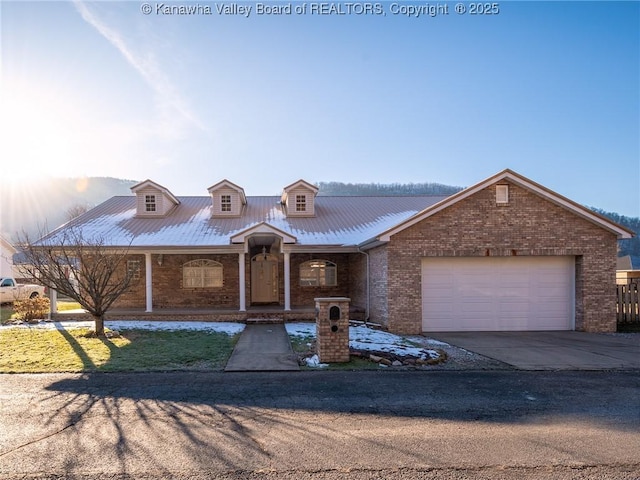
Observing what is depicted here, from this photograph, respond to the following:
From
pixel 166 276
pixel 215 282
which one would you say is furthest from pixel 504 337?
pixel 166 276

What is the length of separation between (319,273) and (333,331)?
9.48 m

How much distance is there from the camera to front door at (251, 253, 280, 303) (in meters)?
19.4

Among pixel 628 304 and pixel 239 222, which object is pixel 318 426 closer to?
pixel 628 304

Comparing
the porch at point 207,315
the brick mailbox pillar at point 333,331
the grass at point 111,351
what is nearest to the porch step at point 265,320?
the porch at point 207,315

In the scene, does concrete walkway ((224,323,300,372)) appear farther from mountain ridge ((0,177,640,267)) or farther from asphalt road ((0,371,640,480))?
mountain ridge ((0,177,640,267))

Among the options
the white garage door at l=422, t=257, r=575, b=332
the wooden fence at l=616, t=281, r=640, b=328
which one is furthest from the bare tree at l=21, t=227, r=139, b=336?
the wooden fence at l=616, t=281, r=640, b=328

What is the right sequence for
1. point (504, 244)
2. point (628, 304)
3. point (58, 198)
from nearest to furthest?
point (504, 244)
point (628, 304)
point (58, 198)

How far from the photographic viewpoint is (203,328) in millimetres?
14367

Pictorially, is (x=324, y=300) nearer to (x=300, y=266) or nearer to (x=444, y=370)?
(x=444, y=370)

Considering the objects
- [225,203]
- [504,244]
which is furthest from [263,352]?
[225,203]

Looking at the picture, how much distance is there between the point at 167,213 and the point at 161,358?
477 inches

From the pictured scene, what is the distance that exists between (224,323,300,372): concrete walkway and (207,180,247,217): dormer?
7717 millimetres

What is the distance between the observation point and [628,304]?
14.8 meters

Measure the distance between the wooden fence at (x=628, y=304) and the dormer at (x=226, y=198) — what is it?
49.1 ft
